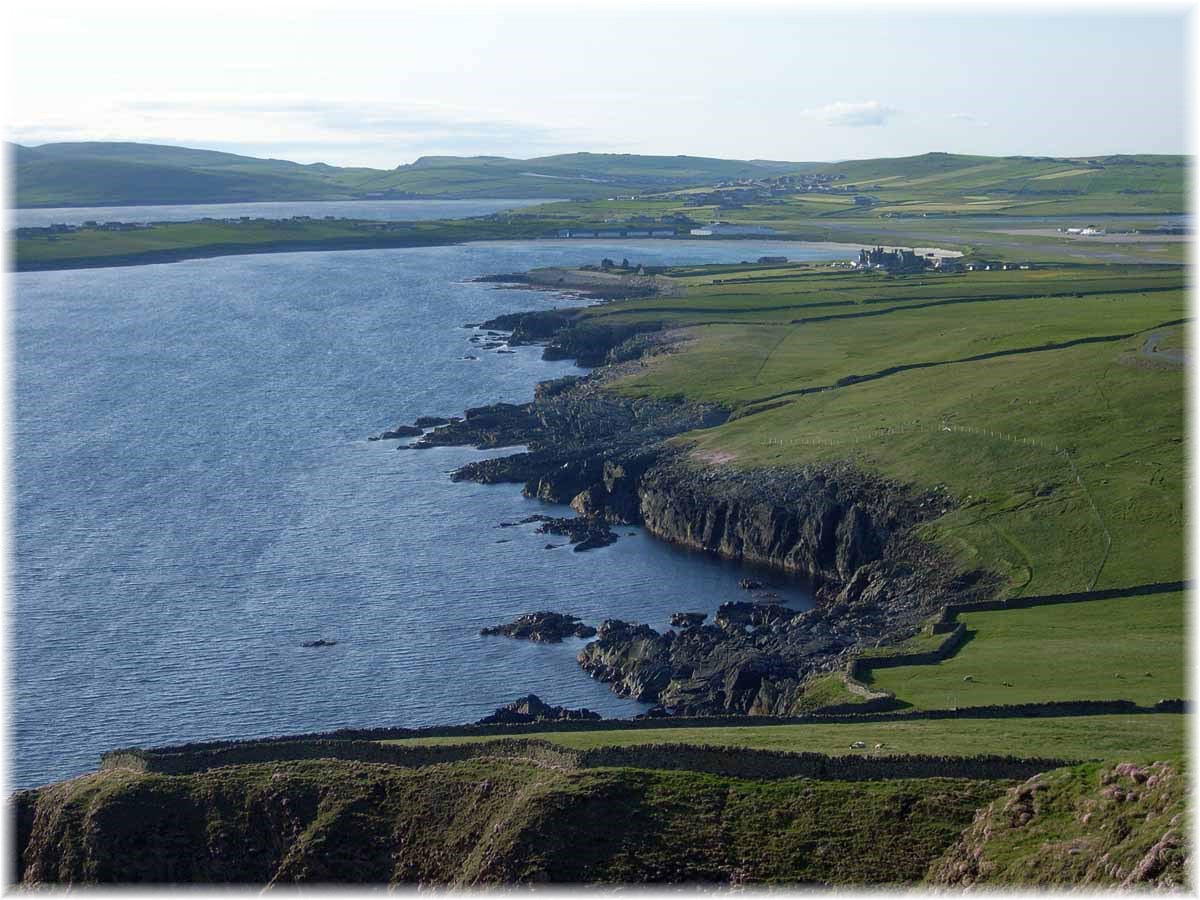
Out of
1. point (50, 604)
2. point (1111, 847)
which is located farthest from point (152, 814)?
point (50, 604)

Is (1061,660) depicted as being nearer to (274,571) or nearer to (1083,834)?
(1083,834)

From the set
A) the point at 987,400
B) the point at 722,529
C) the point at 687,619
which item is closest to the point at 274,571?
the point at 687,619

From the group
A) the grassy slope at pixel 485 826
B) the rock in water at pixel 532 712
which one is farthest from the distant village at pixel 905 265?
the grassy slope at pixel 485 826

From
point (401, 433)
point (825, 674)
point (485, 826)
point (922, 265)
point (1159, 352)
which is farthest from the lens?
point (922, 265)

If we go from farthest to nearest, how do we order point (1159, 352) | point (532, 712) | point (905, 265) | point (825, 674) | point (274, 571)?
1. point (905, 265)
2. point (1159, 352)
3. point (274, 571)
4. point (825, 674)
5. point (532, 712)

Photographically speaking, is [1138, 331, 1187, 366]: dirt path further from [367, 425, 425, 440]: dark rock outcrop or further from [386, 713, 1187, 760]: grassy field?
[386, 713, 1187, 760]: grassy field

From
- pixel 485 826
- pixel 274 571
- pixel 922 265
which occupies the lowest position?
pixel 274 571

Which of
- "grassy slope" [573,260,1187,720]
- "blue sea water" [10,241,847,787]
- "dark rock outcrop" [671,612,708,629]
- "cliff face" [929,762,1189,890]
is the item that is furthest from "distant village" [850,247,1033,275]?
"cliff face" [929,762,1189,890]
